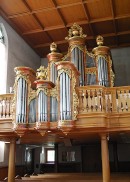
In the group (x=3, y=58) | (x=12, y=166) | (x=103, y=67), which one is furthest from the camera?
(x=3, y=58)

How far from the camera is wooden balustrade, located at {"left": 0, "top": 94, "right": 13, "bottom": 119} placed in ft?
31.6

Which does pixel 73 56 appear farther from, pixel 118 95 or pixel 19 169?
pixel 19 169

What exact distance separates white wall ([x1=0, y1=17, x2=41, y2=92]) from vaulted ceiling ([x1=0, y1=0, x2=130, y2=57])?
1.02ft

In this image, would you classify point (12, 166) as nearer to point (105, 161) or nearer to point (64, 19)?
point (105, 161)

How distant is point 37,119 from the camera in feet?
29.9

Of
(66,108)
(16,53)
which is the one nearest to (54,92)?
(66,108)

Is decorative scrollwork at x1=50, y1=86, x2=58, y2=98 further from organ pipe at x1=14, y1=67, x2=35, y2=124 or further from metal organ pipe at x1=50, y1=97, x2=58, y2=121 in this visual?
organ pipe at x1=14, y1=67, x2=35, y2=124

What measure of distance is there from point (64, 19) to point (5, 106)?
6.11 meters

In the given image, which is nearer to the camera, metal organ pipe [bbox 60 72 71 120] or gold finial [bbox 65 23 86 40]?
metal organ pipe [bbox 60 72 71 120]

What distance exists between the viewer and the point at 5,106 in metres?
9.72

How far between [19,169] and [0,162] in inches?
82.4

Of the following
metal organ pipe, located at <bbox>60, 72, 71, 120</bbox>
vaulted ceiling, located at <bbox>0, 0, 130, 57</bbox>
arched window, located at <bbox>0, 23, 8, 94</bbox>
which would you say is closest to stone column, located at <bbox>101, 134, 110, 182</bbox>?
metal organ pipe, located at <bbox>60, 72, 71, 120</bbox>

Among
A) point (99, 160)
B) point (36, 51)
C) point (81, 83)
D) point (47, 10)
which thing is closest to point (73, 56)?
point (81, 83)

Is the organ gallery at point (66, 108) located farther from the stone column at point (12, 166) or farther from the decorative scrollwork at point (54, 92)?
the stone column at point (12, 166)
